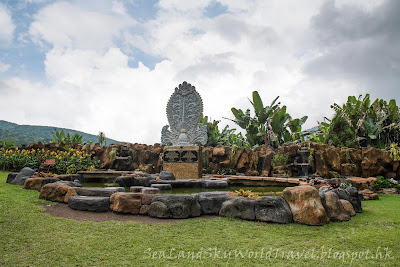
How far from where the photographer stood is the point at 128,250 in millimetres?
3086

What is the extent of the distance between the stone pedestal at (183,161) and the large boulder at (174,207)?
562 cm

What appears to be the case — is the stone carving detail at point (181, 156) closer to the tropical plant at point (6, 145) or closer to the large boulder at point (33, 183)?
the large boulder at point (33, 183)

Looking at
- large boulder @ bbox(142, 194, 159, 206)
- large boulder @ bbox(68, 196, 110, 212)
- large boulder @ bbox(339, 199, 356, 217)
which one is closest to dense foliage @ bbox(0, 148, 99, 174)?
large boulder @ bbox(68, 196, 110, 212)

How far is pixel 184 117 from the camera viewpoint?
39.7ft

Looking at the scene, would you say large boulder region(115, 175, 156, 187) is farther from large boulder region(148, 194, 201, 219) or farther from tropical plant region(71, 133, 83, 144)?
tropical plant region(71, 133, 83, 144)

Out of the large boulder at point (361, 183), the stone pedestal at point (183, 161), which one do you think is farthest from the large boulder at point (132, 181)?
the large boulder at point (361, 183)

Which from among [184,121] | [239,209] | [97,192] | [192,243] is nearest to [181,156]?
[184,121]

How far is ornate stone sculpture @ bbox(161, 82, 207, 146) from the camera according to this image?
11.9 meters

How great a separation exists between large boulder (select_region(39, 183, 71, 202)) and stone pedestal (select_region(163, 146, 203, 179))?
Answer: 5147mm

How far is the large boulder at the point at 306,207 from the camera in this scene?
433cm

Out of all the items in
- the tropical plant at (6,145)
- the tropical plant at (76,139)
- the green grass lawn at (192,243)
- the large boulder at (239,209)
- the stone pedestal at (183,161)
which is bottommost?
the green grass lawn at (192,243)

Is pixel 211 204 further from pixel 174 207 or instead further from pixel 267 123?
pixel 267 123

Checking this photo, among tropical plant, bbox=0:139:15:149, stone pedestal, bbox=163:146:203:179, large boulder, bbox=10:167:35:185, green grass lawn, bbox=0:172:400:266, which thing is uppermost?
tropical plant, bbox=0:139:15:149

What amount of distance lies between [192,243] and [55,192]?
409 centimetres
